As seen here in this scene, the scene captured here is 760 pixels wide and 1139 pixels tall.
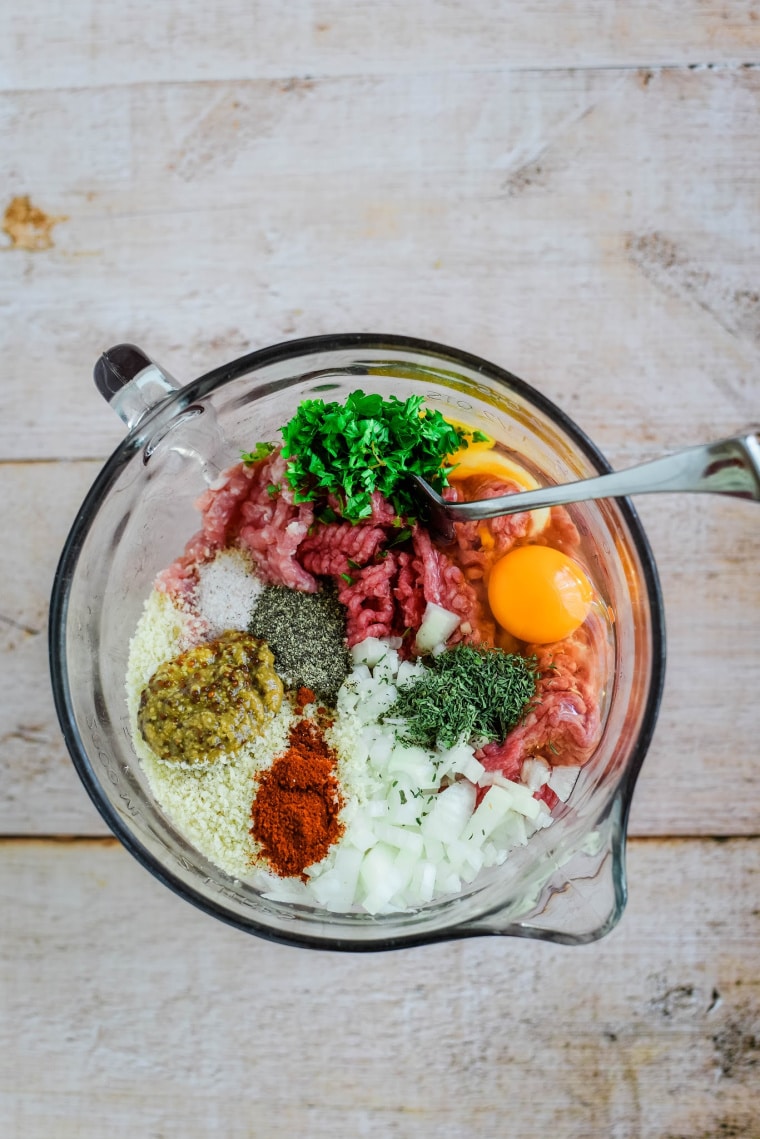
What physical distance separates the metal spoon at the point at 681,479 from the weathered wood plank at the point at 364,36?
116cm

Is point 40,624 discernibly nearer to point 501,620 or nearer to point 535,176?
point 501,620

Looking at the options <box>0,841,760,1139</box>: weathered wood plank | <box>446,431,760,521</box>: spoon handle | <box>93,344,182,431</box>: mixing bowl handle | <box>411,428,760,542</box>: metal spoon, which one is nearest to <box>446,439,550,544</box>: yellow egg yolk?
<box>411,428,760,542</box>: metal spoon

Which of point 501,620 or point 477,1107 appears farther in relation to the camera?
point 477,1107

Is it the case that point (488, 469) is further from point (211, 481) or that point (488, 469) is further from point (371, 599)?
point (211, 481)

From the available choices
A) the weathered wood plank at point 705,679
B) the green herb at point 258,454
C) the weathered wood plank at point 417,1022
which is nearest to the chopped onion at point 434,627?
the green herb at point 258,454

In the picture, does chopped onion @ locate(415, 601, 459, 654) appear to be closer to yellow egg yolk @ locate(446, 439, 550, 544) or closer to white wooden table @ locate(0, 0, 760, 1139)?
yellow egg yolk @ locate(446, 439, 550, 544)

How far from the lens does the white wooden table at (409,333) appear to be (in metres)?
2.06

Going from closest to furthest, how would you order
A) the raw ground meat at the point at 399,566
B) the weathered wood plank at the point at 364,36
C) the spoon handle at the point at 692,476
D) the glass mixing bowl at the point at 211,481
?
1. the spoon handle at the point at 692,476
2. the glass mixing bowl at the point at 211,481
3. the raw ground meat at the point at 399,566
4. the weathered wood plank at the point at 364,36

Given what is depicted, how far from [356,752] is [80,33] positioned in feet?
5.73

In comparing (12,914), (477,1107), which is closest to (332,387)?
(12,914)

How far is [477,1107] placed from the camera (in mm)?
2092

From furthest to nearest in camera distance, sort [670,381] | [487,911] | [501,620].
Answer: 1. [670,381]
2. [501,620]
3. [487,911]

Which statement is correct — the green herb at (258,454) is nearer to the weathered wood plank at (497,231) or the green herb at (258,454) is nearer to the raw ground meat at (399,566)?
the raw ground meat at (399,566)

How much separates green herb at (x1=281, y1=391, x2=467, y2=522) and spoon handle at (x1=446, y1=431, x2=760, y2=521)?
0.28 meters
